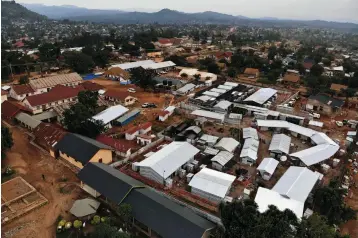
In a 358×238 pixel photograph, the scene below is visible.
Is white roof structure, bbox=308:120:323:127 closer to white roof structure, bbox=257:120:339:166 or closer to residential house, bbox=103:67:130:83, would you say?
white roof structure, bbox=257:120:339:166

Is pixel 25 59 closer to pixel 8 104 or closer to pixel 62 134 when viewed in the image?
pixel 8 104

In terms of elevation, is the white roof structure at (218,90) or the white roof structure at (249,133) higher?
the white roof structure at (218,90)

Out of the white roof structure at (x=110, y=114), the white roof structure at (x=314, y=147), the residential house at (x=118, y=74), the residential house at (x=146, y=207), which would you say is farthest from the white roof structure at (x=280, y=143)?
the residential house at (x=118, y=74)

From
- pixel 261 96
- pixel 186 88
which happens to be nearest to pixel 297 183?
pixel 261 96

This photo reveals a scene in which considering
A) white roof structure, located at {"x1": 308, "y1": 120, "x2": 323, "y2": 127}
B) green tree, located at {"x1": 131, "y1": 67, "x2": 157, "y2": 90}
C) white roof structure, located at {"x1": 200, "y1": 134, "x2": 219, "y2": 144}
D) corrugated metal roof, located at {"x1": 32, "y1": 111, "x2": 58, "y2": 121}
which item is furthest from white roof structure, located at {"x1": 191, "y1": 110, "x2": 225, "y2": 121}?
corrugated metal roof, located at {"x1": 32, "y1": 111, "x2": 58, "y2": 121}

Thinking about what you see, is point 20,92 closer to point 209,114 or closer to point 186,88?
point 186,88

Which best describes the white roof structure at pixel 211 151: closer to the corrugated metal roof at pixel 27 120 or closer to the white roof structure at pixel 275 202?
the white roof structure at pixel 275 202

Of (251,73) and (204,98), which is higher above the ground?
(251,73)
